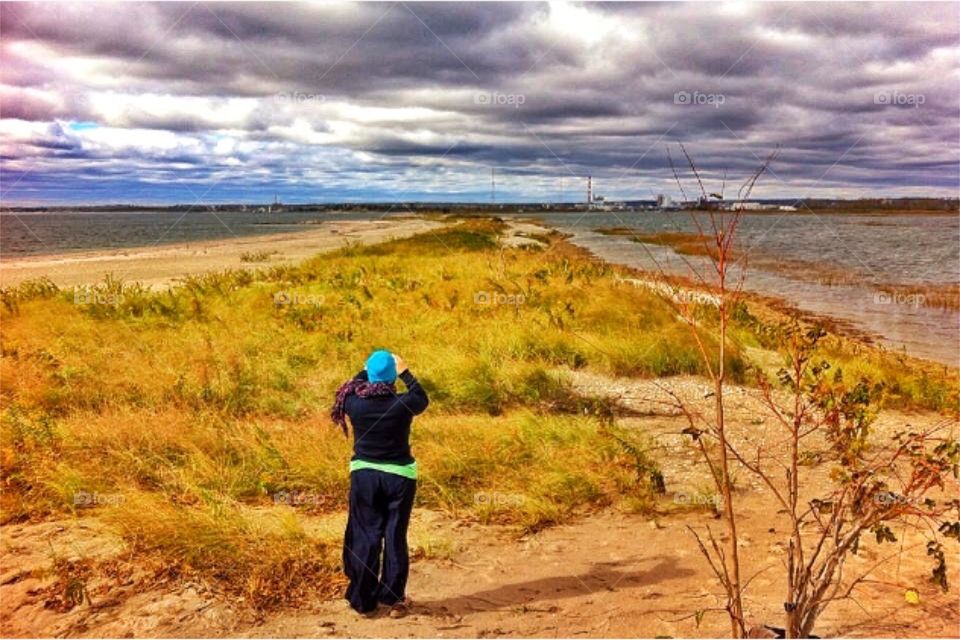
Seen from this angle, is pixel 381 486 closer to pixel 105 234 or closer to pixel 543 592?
pixel 543 592

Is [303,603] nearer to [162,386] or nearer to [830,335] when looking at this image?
[162,386]

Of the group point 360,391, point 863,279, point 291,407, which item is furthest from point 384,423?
point 863,279

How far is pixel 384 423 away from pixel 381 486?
0.43m

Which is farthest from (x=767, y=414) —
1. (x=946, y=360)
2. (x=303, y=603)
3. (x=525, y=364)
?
(x=946, y=360)

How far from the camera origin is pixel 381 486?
4738 millimetres

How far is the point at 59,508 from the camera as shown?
6066mm

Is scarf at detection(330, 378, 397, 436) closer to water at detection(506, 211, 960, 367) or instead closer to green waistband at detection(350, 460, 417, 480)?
green waistband at detection(350, 460, 417, 480)

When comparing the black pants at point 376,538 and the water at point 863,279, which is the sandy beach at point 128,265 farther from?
the black pants at point 376,538

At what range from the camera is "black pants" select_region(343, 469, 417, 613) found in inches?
181

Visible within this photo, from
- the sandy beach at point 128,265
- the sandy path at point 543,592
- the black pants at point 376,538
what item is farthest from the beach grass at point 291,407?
the sandy beach at point 128,265

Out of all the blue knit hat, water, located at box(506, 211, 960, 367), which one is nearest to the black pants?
the blue knit hat

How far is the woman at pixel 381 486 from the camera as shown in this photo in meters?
4.62

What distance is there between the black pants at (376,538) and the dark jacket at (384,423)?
5.1 inches

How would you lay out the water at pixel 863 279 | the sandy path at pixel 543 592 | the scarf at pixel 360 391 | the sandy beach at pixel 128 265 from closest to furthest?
the sandy path at pixel 543 592 < the scarf at pixel 360 391 < the water at pixel 863 279 < the sandy beach at pixel 128 265
